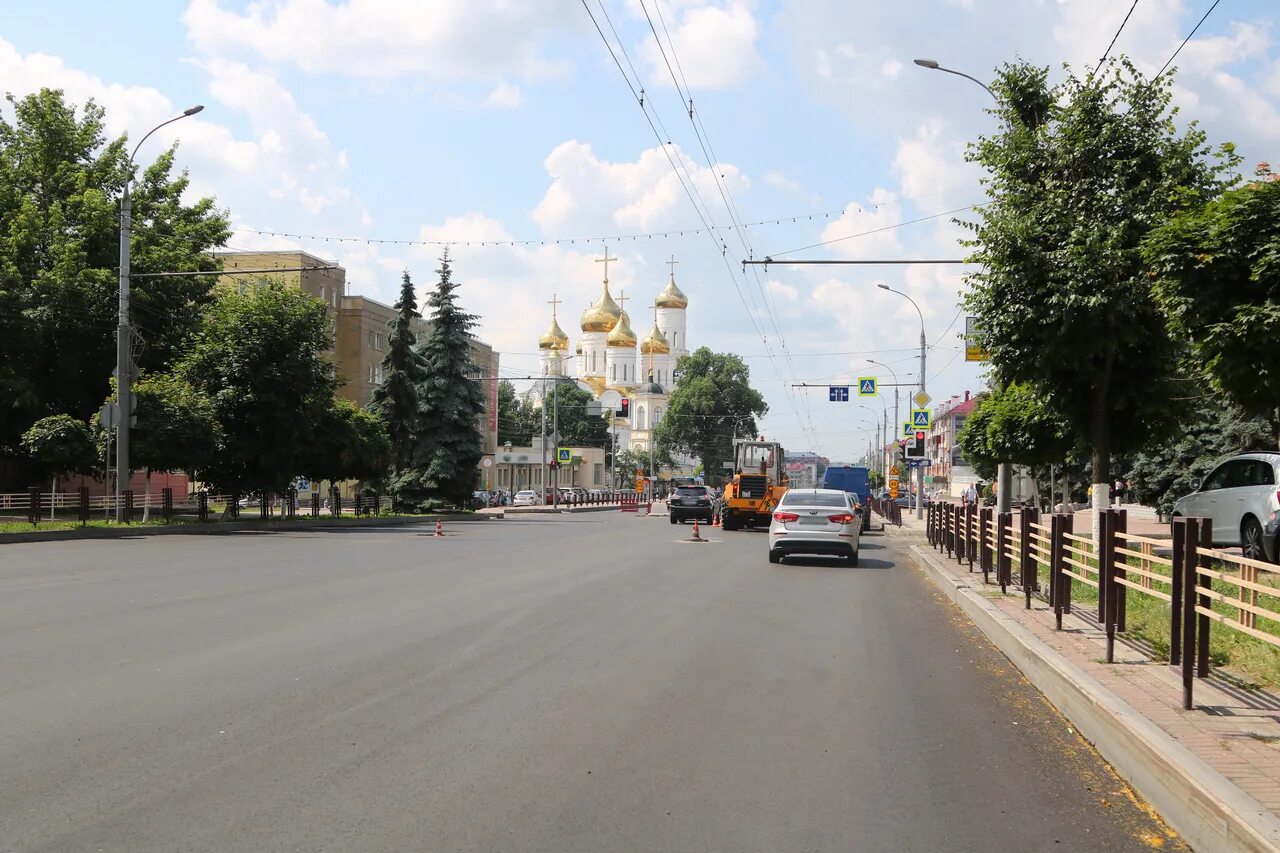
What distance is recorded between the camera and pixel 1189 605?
736 centimetres

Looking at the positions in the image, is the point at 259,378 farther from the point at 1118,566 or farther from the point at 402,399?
the point at 1118,566

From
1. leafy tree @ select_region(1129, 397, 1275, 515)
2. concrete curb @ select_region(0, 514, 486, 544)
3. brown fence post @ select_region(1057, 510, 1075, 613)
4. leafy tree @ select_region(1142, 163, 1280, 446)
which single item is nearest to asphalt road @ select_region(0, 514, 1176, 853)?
brown fence post @ select_region(1057, 510, 1075, 613)

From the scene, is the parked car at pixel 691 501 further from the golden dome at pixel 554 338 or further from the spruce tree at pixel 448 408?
the golden dome at pixel 554 338

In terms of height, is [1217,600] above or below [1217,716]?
above

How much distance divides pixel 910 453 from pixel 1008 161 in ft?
88.3

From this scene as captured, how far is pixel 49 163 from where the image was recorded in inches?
1795

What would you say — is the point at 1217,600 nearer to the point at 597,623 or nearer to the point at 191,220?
the point at 597,623

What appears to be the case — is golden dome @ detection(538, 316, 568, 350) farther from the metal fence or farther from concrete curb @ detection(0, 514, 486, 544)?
the metal fence

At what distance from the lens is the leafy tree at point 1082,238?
1700cm

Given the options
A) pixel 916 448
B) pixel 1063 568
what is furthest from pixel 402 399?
pixel 1063 568

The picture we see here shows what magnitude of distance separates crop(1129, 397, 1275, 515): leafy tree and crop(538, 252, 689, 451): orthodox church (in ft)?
318

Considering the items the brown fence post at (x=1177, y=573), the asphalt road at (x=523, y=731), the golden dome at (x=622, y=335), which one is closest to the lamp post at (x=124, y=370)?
the asphalt road at (x=523, y=731)

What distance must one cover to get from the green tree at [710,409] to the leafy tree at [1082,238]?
101818mm

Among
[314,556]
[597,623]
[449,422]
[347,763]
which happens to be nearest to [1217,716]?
[347,763]
